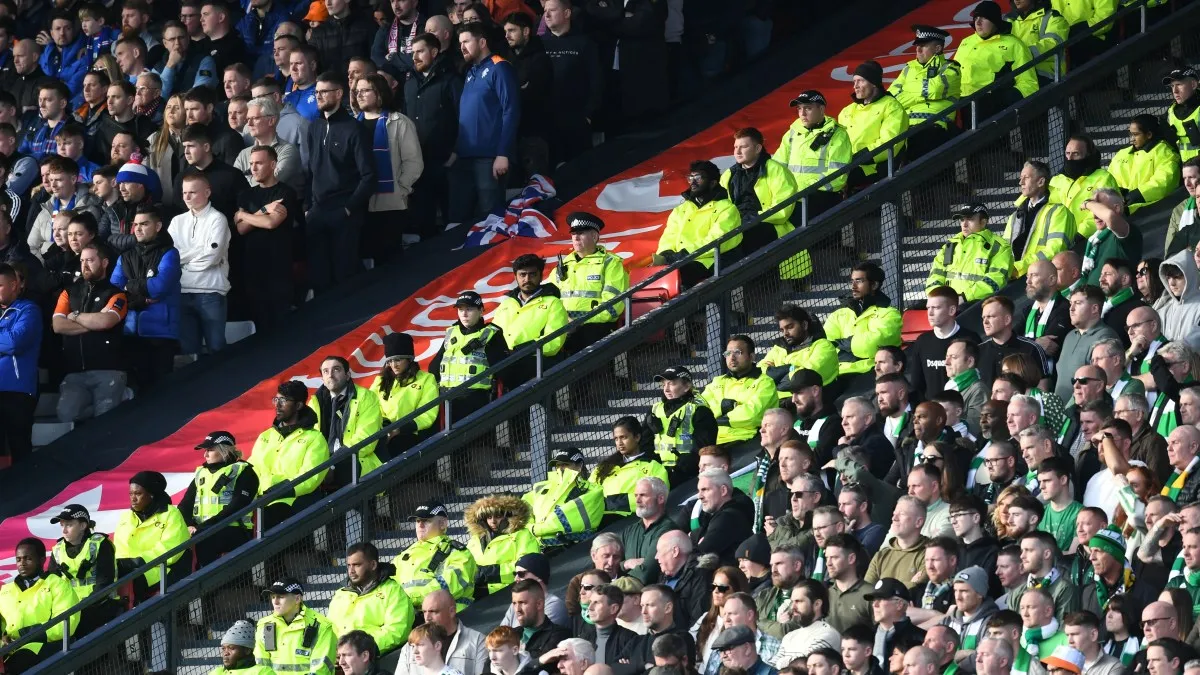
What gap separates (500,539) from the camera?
49.9 feet

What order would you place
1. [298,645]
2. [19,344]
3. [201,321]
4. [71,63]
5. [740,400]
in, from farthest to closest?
[71,63] < [201,321] < [19,344] < [740,400] < [298,645]

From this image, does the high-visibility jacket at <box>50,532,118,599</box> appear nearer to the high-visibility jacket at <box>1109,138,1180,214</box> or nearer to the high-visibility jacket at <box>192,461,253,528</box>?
the high-visibility jacket at <box>192,461,253,528</box>

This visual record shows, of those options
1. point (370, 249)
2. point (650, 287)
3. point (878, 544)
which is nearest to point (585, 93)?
point (370, 249)

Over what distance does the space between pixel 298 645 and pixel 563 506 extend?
1.78m

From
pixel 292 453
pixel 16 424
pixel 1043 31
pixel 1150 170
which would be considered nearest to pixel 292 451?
pixel 292 453

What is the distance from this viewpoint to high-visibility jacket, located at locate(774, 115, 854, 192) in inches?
686

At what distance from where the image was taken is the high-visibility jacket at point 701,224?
56.1 feet

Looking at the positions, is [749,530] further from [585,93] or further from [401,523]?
[585,93]

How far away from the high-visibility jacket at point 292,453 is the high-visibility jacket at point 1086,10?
6319 mm

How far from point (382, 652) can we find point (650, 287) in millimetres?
3252

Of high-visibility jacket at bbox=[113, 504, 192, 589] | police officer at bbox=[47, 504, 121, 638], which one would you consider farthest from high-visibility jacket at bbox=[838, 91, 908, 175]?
police officer at bbox=[47, 504, 121, 638]

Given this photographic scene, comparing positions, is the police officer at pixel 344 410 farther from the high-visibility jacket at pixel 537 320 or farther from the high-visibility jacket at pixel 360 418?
the high-visibility jacket at pixel 537 320

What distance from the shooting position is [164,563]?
15289 millimetres

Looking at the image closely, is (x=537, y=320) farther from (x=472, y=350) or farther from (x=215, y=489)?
(x=215, y=489)
